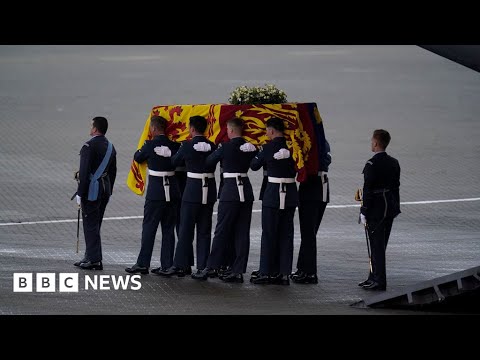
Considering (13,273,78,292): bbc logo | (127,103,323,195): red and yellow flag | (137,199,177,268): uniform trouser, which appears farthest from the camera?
(137,199,177,268): uniform trouser

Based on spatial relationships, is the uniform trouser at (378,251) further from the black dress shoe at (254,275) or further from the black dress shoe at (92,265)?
the black dress shoe at (92,265)

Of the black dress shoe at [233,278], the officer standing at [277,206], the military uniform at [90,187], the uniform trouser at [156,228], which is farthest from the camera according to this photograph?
the military uniform at [90,187]

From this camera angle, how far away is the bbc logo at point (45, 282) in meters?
12.0

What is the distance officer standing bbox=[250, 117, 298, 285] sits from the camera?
12391mm

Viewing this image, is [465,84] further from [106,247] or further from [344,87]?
[106,247]

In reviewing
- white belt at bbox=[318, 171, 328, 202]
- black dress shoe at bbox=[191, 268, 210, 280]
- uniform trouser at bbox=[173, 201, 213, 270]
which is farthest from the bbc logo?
white belt at bbox=[318, 171, 328, 202]

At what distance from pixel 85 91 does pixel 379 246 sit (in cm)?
1688

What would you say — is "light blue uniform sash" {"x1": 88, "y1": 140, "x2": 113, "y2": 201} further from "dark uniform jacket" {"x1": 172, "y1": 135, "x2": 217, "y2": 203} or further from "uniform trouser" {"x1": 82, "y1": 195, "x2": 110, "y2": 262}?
"dark uniform jacket" {"x1": 172, "y1": 135, "x2": 217, "y2": 203}

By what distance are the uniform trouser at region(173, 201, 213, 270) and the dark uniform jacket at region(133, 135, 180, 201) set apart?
250mm

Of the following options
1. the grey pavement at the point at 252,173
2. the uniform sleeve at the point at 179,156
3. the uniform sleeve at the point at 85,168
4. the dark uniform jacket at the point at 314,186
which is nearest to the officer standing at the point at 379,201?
the grey pavement at the point at 252,173

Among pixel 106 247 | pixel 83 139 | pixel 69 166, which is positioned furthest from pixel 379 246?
pixel 83 139

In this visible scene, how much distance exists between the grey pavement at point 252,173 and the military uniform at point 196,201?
0.31 metres

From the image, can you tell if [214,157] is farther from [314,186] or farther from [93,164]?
[93,164]

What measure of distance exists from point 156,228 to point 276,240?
1227 millimetres
